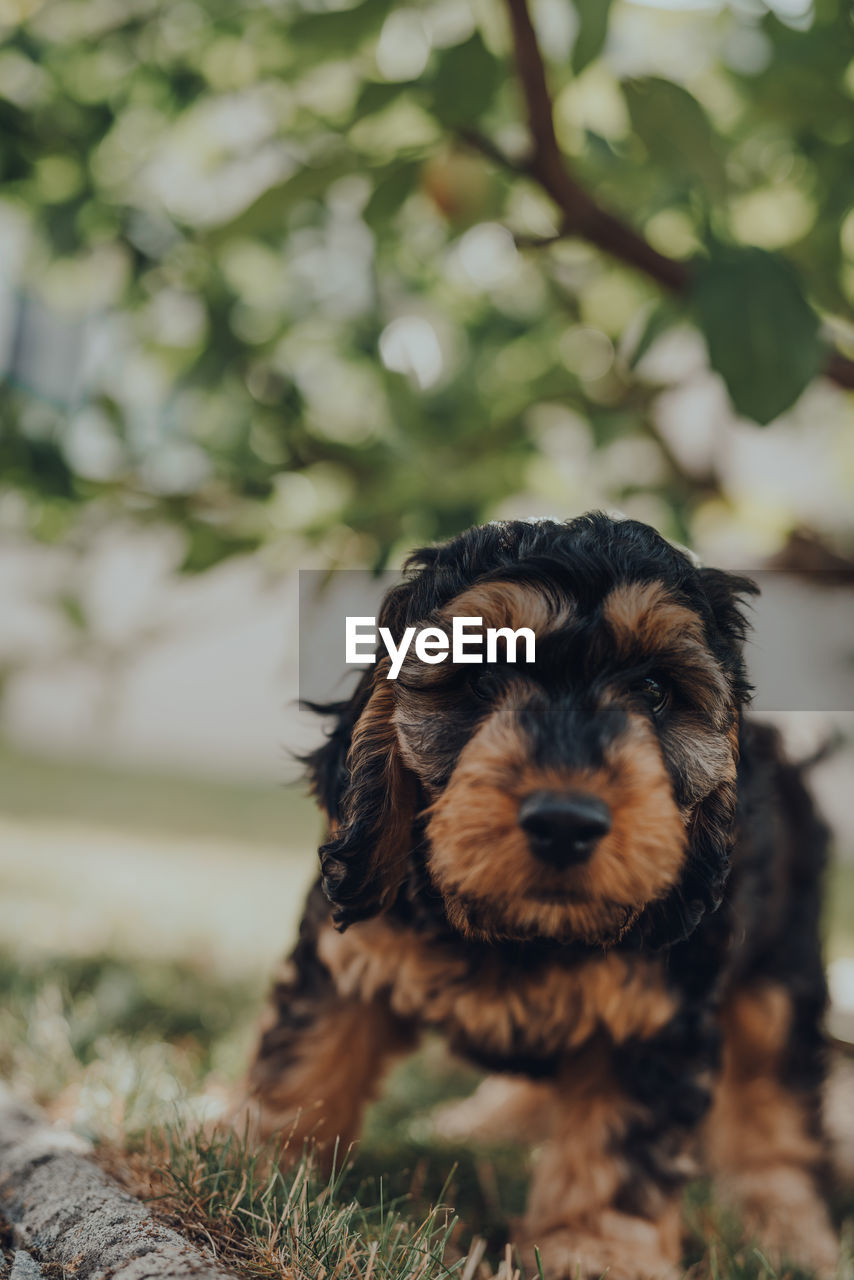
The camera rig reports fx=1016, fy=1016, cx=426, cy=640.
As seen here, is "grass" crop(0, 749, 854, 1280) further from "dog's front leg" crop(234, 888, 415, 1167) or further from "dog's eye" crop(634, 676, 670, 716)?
"dog's eye" crop(634, 676, 670, 716)

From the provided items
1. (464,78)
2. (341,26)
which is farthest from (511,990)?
(341,26)

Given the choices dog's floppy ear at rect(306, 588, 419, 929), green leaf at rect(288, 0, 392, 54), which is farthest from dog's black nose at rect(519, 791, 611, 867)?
green leaf at rect(288, 0, 392, 54)

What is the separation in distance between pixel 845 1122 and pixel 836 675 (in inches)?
75.2

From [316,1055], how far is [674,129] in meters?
2.08

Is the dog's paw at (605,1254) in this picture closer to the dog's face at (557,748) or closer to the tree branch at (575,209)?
the dog's face at (557,748)

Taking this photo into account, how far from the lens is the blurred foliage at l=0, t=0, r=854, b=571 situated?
2.21m

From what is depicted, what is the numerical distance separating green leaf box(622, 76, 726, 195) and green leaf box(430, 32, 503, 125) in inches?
11.6

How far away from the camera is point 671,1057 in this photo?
6.71 ft

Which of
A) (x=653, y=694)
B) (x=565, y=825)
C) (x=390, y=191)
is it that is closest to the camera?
(x=565, y=825)

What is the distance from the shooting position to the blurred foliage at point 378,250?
86.9 inches

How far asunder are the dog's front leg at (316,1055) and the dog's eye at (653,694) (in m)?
0.88

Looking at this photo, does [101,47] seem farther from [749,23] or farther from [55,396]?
[749,23]

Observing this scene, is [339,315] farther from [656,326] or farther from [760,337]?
[760,337]

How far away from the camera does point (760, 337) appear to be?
1824mm
